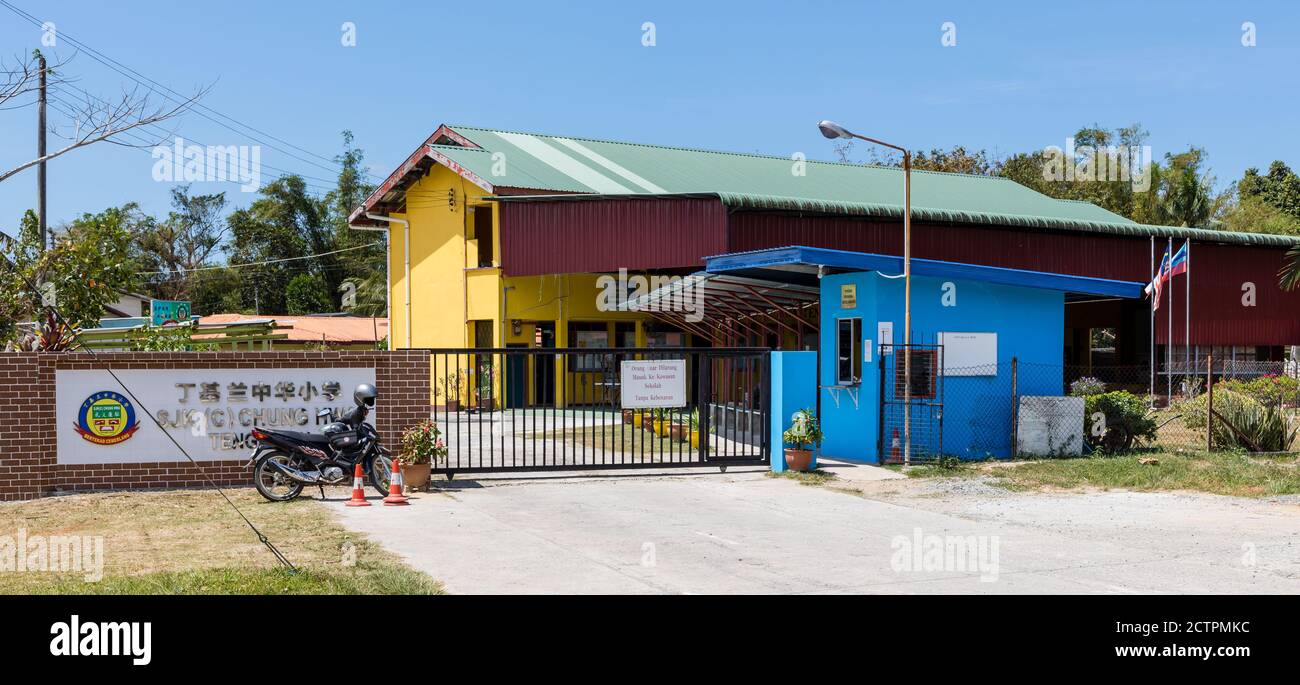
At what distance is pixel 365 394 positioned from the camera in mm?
15086

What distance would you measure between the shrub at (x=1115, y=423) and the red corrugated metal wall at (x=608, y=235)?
459 inches

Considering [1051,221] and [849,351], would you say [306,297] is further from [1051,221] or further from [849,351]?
[849,351]

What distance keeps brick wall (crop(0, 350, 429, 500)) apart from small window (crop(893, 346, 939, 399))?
7.73m

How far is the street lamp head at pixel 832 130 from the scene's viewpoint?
56.7ft

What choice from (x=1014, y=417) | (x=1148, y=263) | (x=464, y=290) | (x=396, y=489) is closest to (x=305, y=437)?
(x=396, y=489)

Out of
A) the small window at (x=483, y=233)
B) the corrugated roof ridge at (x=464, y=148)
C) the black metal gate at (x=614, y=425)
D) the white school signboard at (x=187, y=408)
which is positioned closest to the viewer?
the white school signboard at (x=187, y=408)

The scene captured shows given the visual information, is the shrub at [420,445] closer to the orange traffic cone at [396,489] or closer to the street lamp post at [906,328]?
the orange traffic cone at [396,489]

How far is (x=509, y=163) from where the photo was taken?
113 ft

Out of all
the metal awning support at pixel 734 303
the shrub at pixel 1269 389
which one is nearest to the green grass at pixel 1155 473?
the metal awning support at pixel 734 303

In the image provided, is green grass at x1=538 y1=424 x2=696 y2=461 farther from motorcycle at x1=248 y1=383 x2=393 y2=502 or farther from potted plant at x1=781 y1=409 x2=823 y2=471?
motorcycle at x1=248 y1=383 x2=393 y2=502

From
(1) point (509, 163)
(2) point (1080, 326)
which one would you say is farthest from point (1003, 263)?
(1) point (509, 163)

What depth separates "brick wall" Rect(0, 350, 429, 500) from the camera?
14.3m

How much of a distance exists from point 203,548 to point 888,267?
38.6ft

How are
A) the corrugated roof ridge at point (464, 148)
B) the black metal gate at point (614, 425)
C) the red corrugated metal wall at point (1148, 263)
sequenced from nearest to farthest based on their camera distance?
the black metal gate at point (614, 425), the red corrugated metal wall at point (1148, 263), the corrugated roof ridge at point (464, 148)
